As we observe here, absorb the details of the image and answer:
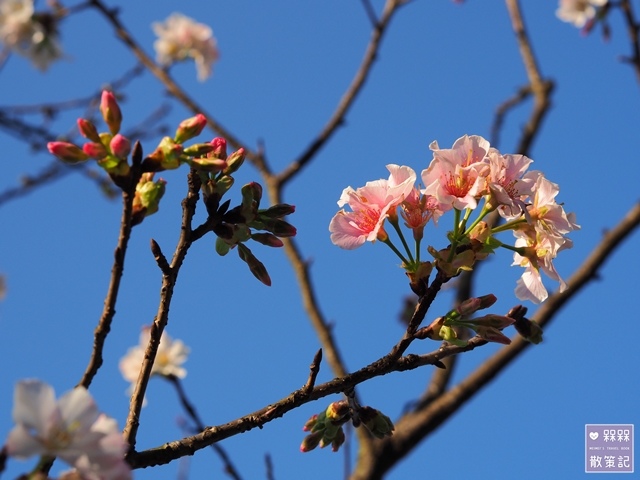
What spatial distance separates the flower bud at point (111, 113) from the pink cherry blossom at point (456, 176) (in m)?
0.54

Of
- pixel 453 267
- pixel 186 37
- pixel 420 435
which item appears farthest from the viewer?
pixel 186 37

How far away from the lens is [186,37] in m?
5.72

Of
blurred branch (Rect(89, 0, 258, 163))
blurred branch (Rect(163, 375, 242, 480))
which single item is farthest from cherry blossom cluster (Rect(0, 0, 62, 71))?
blurred branch (Rect(163, 375, 242, 480))

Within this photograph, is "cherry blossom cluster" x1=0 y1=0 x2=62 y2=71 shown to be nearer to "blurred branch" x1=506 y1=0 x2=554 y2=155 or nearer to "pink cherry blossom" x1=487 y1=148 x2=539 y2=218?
"blurred branch" x1=506 y1=0 x2=554 y2=155

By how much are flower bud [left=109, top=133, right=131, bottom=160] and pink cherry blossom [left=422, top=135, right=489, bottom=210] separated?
521 millimetres

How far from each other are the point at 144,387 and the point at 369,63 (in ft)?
11.4

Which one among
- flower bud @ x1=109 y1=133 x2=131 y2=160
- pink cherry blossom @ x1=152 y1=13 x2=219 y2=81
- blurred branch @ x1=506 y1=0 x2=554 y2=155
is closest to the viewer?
flower bud @ x1=109 y1=133 x2=131 y2=160

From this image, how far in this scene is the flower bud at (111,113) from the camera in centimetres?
112

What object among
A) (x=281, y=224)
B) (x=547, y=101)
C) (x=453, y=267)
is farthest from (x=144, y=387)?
(x=547, y=101)

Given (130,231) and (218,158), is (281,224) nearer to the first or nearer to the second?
(218,158)

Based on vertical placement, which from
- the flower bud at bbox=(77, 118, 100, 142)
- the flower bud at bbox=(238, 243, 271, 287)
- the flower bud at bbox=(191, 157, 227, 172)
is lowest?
the flower bud at bbox=(238, 243, 271, 287)

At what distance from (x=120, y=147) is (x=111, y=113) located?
0.13 metres

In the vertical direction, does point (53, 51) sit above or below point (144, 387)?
above

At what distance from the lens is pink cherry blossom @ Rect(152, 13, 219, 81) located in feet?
18.6
